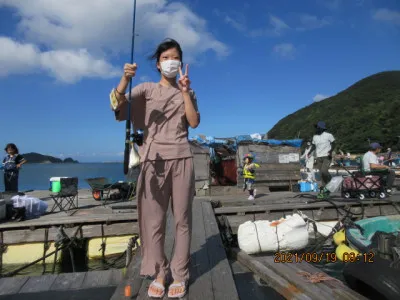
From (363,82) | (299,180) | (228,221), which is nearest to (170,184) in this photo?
(228,221)

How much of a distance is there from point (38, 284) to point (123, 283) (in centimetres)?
139

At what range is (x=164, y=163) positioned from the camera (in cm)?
266

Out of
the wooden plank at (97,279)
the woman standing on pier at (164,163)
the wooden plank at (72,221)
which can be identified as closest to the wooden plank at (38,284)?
the wooden plank at (97,279)

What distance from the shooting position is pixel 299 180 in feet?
48.5

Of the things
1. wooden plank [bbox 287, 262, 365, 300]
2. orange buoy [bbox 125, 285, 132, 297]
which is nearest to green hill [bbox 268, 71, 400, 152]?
wooden plank [bbox 287, 262, 365, 300]

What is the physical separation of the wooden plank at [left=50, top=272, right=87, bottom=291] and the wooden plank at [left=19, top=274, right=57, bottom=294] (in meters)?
0.06

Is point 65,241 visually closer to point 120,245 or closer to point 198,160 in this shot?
point 120,245

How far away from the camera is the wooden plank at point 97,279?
357 cm

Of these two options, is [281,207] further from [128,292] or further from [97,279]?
[128,292]

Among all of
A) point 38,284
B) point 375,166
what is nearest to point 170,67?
point 38,284

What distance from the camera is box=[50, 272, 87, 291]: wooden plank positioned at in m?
3.54

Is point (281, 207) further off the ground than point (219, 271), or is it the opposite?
point (219, 271)

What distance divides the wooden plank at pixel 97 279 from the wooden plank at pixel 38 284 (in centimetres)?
41
